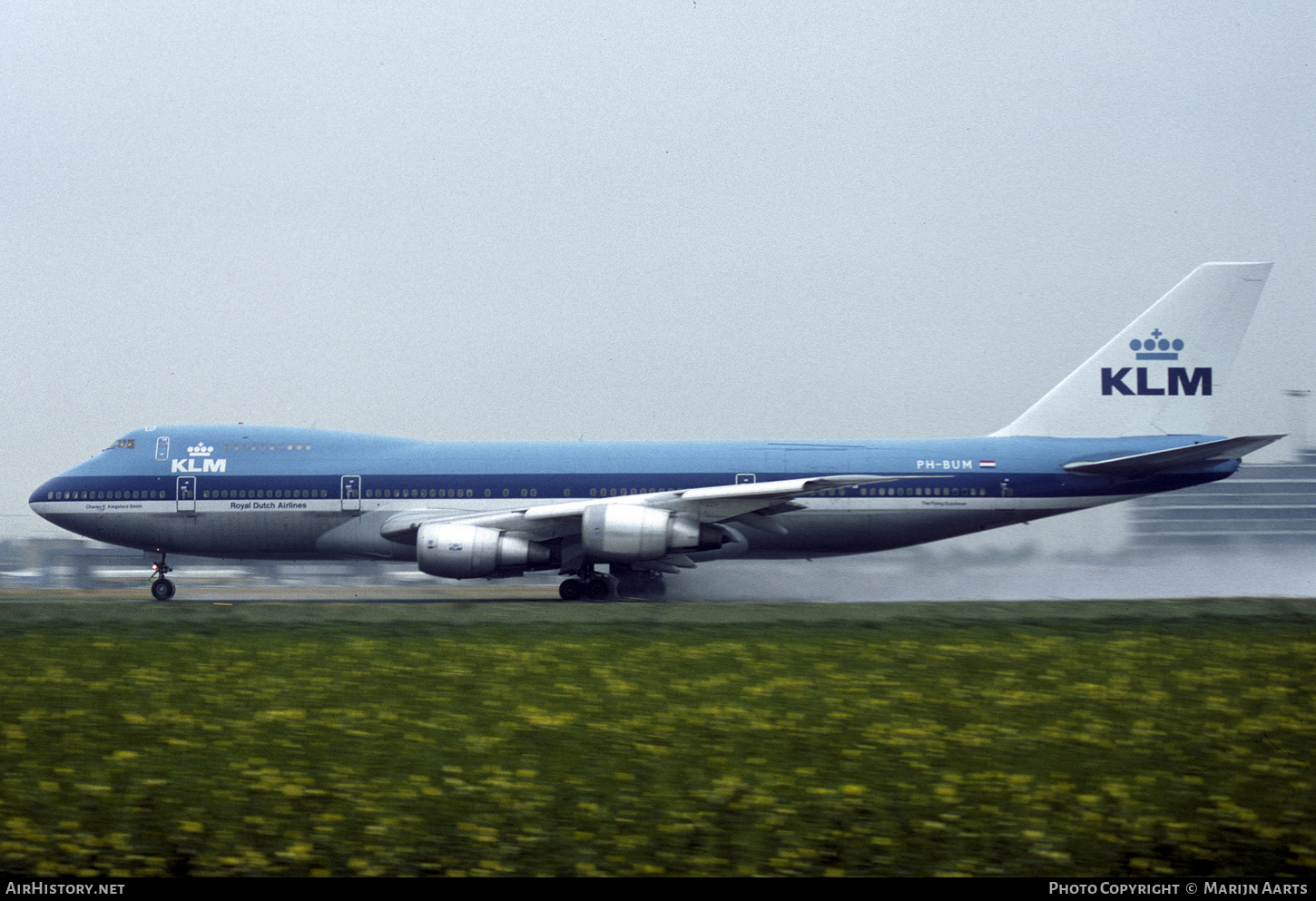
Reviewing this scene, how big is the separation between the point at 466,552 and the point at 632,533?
11.1 feet

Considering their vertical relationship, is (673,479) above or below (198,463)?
below

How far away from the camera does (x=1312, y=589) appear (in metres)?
25.6

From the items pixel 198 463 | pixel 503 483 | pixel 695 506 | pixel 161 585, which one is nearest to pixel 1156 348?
pixel 695 506

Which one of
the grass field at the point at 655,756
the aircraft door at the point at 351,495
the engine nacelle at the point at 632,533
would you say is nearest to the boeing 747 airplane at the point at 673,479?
the aircraft door at the point at 351,495

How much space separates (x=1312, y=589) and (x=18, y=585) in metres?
33.9

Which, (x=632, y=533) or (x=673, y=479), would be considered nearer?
(x=632, y=533)

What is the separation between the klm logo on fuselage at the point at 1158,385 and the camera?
24.8 metres

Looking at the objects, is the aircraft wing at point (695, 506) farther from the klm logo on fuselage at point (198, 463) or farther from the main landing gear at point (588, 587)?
the klm logo on fuselage at point (198, 463)

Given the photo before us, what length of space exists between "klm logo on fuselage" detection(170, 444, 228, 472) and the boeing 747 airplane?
4 centimetres

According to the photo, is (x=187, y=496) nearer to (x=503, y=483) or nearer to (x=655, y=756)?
(x=503, y=483)

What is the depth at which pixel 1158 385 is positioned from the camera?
24.8 metres

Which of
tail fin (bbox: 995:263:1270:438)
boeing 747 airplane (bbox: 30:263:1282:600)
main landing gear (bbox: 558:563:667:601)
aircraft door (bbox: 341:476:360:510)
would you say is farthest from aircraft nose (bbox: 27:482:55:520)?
tail fin (bbox: 995:263:1270:438)

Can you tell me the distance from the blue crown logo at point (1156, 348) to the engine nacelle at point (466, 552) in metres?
14.6

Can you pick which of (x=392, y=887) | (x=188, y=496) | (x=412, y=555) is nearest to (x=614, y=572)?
(x=412, y=555)
